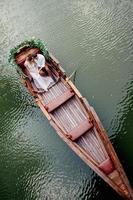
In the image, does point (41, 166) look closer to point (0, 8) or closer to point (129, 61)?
point (129, 61)

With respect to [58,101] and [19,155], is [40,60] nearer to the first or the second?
[58,101]

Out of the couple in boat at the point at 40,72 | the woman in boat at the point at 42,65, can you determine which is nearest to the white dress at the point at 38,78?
the couple in boat at the point at 40,72

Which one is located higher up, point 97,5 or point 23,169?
point 97,5

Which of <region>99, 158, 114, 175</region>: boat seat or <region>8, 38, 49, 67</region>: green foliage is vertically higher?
<region>8, 38, 49, 67</region>: green foliage

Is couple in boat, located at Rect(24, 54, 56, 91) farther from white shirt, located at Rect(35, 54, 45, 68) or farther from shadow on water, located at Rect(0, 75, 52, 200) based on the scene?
shadow on water, located at Rect(0, 75, 52, 200)

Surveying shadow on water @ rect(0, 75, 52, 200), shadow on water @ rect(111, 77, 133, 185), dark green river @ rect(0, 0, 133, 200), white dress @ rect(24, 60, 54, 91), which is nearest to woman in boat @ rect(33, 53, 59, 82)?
white dress @ rect(24, 60, 54, 91)

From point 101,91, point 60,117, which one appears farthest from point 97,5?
point 60,117
